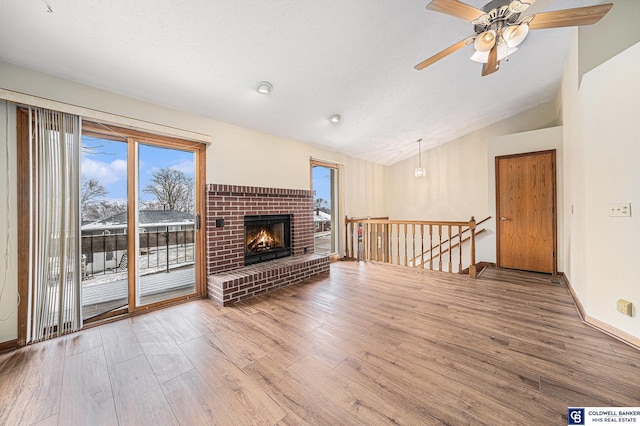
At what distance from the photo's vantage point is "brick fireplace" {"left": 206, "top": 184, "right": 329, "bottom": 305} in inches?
121

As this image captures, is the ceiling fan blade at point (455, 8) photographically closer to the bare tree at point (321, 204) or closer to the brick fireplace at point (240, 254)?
the brick fireplace at point (240, 254)

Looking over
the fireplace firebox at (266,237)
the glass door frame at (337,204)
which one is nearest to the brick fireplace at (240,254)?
the fireplace firebox at (266,237)

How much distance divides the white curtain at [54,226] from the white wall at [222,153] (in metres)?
0.13

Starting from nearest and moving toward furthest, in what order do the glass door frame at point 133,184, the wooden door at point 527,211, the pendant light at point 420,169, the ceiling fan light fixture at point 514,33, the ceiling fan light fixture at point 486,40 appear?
the ceiling fan light fixture at point 514,33, the ceiling fan light fixture at point 486,40, the glass door frame at point 133,184, the wooden door at point 527,211, the pendant light at point 420,169

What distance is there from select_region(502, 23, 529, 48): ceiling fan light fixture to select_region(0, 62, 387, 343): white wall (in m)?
3.10

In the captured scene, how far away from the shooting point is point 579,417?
1293 millimetres

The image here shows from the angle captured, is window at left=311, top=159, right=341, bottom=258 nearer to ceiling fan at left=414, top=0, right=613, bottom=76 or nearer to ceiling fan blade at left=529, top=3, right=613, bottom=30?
ceiling fan at left=414, top=0, right=613, bottom=76

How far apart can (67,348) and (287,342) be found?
1890mm

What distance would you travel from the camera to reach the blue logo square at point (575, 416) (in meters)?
1.27

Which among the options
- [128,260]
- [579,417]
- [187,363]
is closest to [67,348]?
[128,260]

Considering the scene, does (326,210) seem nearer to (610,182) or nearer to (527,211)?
(527,211)

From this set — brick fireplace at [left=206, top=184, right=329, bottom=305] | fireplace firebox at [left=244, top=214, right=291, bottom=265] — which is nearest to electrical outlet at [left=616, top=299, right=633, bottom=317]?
brick fireplace at [left=206, top=184, right=329, bottom=305]

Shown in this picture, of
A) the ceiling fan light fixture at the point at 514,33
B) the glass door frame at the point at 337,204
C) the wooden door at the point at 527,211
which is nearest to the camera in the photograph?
the ceiling fan light fixture at the point at 514,33

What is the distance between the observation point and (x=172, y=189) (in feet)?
9.93
